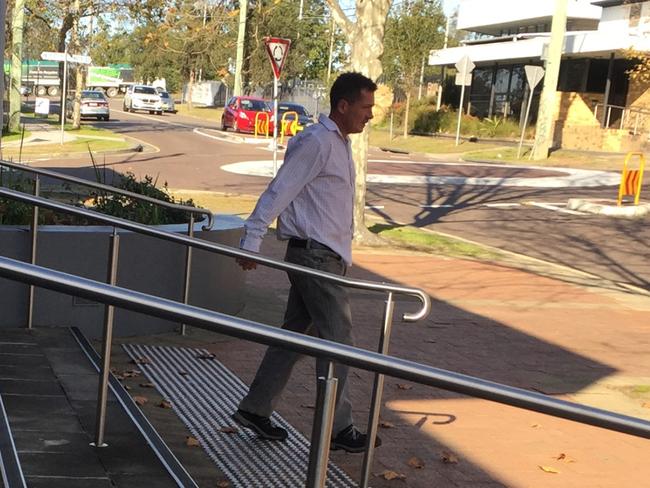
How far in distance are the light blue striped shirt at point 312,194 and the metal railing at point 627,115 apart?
37.6 m

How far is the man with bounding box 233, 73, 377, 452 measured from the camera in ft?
16.1

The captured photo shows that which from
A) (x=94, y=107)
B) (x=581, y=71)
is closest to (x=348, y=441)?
(x=581, y=71)

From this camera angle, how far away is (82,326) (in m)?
7.14

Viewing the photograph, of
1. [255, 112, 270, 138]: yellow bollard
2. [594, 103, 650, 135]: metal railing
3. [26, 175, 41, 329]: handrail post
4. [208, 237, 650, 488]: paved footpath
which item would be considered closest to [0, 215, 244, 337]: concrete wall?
[26, 175, 41, 329]: handrail post

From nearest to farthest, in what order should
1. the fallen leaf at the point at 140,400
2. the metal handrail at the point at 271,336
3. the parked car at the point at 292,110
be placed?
the metal handrail at the point at 271,336 < the fallen leaf at the point at 140,400 < the parked car at the point at 292,110

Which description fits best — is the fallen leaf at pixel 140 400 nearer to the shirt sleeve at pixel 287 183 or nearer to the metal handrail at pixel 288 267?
the metal handrail at pixel 288 267

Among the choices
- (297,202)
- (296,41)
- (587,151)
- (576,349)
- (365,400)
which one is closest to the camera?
(297,202)

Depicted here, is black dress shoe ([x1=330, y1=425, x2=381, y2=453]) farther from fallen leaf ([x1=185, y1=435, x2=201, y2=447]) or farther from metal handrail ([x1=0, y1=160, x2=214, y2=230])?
metal handrail ([x1=0, y1=160, x2=214, y2=230])

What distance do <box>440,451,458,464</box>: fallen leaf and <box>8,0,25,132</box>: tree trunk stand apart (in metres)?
27.5

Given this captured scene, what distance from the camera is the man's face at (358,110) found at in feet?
16.3

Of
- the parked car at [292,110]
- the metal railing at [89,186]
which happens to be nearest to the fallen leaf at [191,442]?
the metal railing at [89,186]

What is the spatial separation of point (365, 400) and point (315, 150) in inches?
88.8

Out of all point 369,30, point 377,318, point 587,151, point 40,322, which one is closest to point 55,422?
point 40,322

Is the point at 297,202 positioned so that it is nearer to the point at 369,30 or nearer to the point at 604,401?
the point at 604,401
